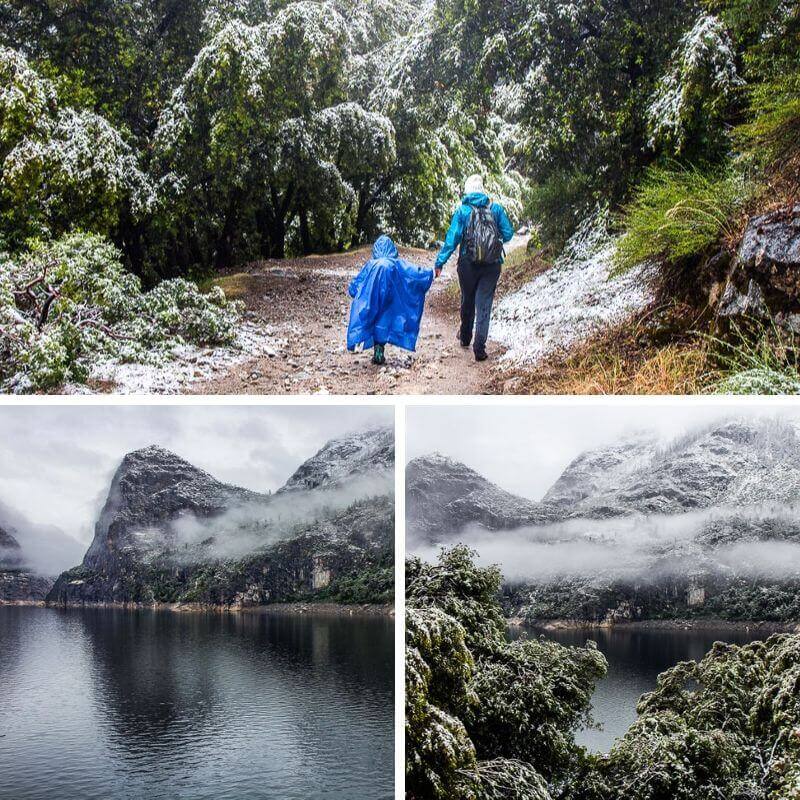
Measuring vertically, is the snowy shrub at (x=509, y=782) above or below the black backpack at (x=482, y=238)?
below

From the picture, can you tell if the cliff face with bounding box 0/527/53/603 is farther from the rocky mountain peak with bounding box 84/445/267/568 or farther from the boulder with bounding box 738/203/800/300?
the boulder with bounding box 738/203/800/300

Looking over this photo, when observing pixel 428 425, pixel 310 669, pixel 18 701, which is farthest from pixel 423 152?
pixel 18 701

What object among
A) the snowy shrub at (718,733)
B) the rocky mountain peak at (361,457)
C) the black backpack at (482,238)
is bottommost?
the snowy shrub at (718,733)

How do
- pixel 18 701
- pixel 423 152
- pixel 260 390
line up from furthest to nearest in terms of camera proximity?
pixel 423 152, pixel 260 390, pixel 18 701

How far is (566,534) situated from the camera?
2406mm

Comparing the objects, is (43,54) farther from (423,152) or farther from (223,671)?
(223,671)

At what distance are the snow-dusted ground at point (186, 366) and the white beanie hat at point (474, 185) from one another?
3.45 ft

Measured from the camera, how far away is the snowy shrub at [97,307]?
331 centimetres

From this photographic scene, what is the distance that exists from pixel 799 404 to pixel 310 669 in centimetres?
172

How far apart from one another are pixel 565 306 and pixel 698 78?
3.71 feet

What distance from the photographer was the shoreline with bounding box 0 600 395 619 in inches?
92.9

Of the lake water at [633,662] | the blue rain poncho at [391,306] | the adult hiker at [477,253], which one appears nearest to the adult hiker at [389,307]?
the blue rain poncho at [391,306]

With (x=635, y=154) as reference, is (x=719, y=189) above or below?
below

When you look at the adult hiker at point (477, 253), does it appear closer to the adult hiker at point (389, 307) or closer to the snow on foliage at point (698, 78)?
the adult hiker at point (389, 307)
